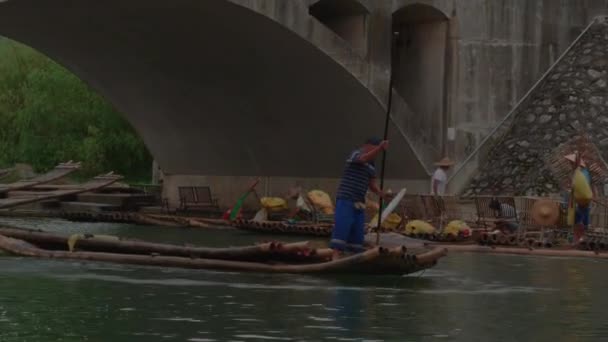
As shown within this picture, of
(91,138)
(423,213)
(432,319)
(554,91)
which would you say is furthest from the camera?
(91,138)

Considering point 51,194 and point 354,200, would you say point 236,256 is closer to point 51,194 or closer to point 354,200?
point 354,200

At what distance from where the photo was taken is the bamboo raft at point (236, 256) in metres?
16.5

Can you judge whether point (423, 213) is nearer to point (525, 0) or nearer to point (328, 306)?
point (525, 0)

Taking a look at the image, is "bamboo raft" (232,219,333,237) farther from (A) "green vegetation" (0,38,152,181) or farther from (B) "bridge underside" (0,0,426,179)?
(A) "green vegetation" (0,38,152,181)

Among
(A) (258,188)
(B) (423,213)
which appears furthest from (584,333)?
(A) (258,188)

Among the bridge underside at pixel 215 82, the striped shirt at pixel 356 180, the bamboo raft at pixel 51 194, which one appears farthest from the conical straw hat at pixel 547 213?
the bamboo raft at pixel 51 194

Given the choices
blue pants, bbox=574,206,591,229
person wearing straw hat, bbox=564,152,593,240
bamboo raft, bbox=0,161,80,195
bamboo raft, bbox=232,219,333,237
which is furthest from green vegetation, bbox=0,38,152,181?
blue pants, bbox=574,206,591,229

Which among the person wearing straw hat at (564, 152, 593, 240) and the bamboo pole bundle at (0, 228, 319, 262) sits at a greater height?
the person wearing straw hat at (564, 152, 593, 240)

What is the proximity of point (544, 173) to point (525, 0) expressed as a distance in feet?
13.4

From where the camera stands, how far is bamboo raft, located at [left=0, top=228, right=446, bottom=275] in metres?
16.5

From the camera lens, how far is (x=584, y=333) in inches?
494

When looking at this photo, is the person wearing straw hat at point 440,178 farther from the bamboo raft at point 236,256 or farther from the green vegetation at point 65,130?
the green vegetation at point 65,130

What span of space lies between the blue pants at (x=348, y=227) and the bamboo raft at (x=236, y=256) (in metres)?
0.25

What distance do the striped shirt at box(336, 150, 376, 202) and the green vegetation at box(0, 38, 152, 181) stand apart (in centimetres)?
3256
